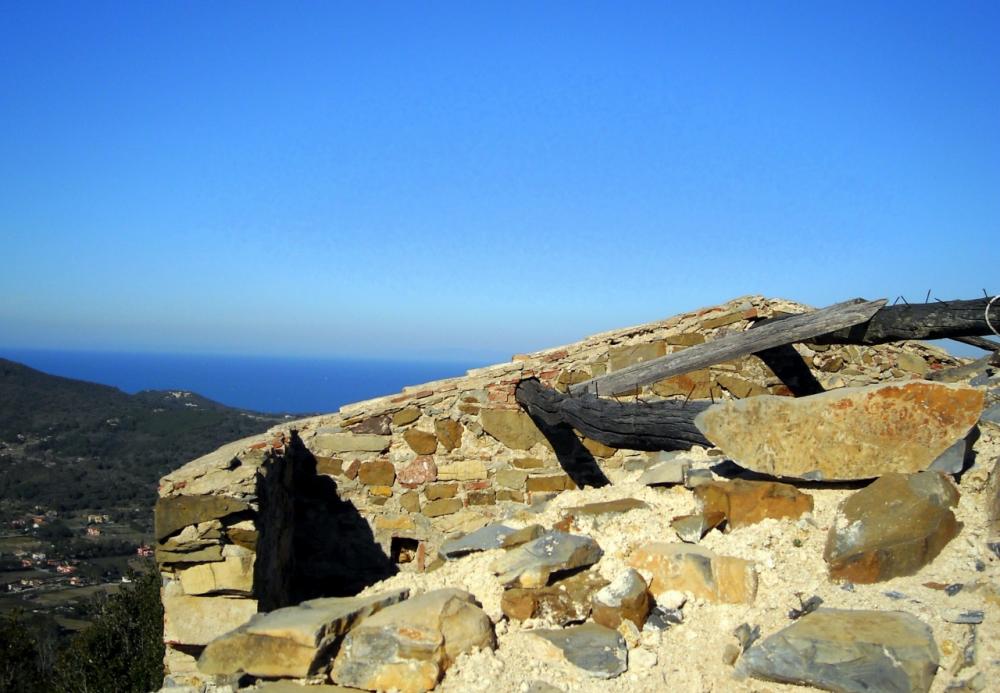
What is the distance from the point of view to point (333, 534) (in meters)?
7.68

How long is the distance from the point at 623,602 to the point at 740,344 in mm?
3275

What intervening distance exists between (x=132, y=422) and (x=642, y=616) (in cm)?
4590

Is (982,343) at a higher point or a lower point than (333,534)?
higher

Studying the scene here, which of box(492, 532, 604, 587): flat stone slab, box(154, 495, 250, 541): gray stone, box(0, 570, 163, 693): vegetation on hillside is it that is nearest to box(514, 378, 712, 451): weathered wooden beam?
box(492, 532, 604, 587): flat stone slab

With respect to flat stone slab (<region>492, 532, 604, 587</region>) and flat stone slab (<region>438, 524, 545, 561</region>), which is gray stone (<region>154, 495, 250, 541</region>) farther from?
flat stone slab (<region>492, 532, 604, 587</region>)

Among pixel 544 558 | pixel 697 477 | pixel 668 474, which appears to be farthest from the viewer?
pixel 668 474

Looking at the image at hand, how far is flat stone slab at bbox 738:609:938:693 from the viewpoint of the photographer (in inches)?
137

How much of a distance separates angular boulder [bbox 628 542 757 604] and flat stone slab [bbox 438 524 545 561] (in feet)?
2.43

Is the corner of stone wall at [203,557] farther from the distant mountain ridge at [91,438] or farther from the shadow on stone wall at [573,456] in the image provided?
the distant mountain ridge at [91,438]

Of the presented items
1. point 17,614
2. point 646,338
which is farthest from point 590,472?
point 17,614

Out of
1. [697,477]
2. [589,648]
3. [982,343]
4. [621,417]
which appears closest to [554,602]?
[589,648]

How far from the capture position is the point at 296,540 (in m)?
7.57

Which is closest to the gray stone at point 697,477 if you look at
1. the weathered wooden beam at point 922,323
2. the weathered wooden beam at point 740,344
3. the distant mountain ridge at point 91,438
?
the weathered wooden beam at point 740,344

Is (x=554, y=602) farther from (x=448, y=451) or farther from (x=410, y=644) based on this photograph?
(x=448, y=451)
